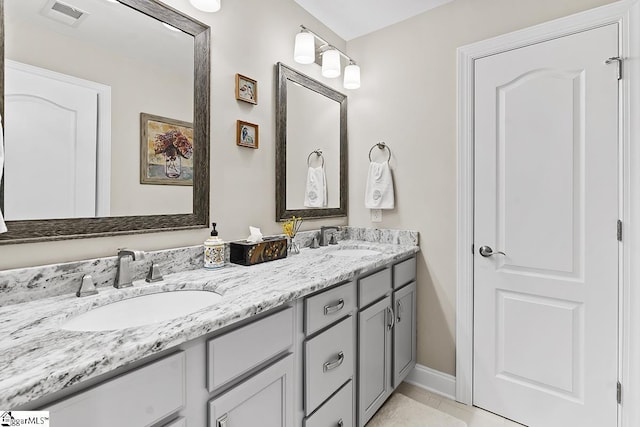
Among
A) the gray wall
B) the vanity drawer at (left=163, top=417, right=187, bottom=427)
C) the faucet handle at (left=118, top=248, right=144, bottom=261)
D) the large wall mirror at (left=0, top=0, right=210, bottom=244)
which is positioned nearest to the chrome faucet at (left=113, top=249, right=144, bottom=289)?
the faucet handle at (left=118, top=248, right=144, bottom=261)

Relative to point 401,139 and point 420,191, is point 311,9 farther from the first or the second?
point 420,191

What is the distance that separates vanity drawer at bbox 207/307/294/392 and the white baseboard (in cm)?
137

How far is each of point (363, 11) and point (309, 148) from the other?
0.95 meters

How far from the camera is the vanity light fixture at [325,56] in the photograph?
190cm

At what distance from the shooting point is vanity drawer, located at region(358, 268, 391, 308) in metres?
1.57

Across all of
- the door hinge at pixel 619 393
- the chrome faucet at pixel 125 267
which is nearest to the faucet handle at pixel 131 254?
the chrome faucet at pixel 125 267

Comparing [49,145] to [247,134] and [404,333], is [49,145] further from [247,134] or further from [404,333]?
[404,333]

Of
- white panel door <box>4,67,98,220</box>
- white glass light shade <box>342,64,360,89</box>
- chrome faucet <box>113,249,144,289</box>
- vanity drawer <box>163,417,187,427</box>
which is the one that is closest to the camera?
vanity drawer <box>163,417,187,427</box>

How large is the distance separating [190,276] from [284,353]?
503 mm

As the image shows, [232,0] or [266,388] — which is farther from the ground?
[232,0]

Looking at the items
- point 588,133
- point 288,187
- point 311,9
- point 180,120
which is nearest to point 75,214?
point 180,120

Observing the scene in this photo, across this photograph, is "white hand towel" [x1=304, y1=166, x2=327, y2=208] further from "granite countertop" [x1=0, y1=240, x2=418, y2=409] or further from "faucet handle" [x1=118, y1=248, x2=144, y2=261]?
"faucet handle" [x1=118, y1=248, x2=144, y2=261]

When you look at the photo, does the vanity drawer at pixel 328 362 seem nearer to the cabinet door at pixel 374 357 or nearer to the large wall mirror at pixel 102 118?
the cabinet door at pixel 374 357

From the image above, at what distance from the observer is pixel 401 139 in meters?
2.22
